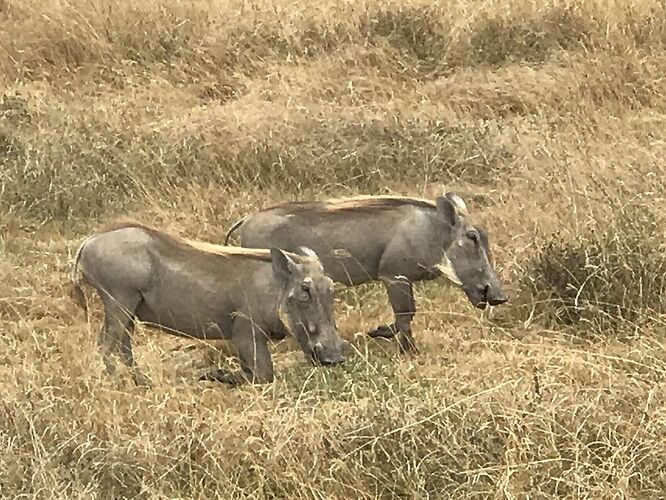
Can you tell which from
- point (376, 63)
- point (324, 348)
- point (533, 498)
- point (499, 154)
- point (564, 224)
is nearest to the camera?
point (533, 498)

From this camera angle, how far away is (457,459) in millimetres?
2994

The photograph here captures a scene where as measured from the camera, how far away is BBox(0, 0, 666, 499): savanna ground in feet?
9.98

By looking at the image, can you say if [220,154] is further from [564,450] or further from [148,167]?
[564,450]

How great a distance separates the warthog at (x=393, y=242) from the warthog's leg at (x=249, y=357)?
0.56 meters

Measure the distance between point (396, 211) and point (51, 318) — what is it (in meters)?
1.51

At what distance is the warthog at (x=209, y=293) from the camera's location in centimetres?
383

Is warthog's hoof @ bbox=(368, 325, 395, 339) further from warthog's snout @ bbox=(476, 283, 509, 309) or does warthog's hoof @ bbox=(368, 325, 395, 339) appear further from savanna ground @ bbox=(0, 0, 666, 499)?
warthog's snout @ bbox=(476, 283, 509, 309)

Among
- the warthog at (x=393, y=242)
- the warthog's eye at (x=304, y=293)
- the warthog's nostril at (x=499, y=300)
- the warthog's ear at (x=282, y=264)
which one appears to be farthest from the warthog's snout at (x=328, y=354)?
the warthog's nostril at (x=499, y=300)

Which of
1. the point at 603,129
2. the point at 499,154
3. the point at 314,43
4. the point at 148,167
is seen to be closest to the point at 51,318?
the point at 148,167

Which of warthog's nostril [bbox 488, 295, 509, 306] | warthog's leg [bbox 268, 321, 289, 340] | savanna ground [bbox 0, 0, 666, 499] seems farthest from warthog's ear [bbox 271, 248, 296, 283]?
warthog's nostril [bbox 488, 295, 509, 306]

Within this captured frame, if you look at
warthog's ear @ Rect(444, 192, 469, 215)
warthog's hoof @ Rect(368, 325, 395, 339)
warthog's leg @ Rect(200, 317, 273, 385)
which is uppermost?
A: warthog's ear @ Rect(444, 192, 469, 215)

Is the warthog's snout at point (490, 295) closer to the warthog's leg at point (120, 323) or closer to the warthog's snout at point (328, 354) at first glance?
the warthog's snout at point (328, 354)

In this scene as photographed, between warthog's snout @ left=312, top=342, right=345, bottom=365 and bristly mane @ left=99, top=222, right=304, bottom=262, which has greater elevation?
bristly mane @ left=99, top=222, right=304, bottom=262

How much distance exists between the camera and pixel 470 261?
170 inches
